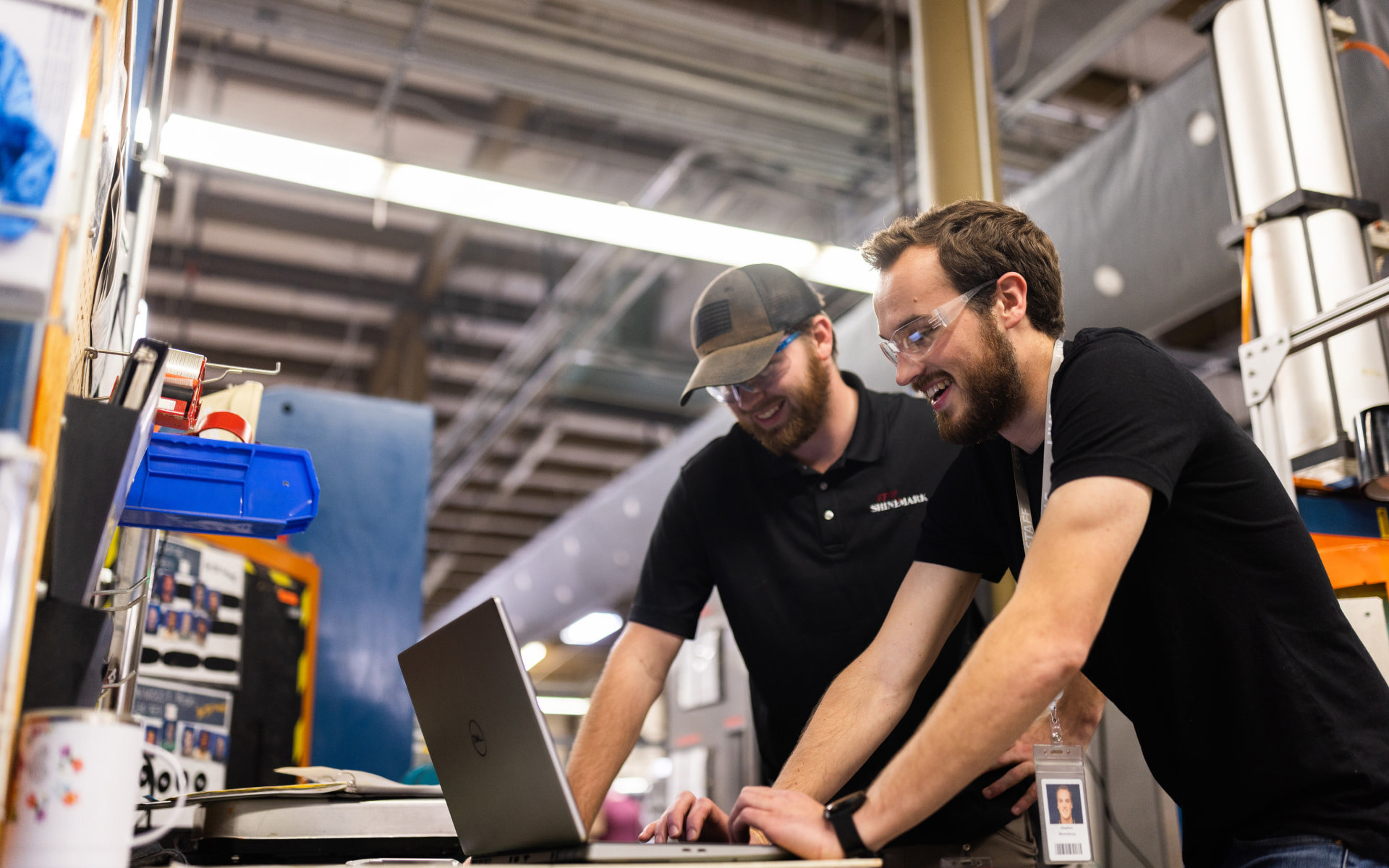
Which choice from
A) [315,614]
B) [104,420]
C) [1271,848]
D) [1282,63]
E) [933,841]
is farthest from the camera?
[315,614]

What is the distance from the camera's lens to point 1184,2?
5027 millimetres

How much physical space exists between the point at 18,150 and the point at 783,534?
1.36 meters

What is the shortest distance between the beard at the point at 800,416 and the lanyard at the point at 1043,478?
53 centimetres

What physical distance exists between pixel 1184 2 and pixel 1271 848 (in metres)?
4.82

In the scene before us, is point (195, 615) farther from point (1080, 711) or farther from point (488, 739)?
point (1080, 711)

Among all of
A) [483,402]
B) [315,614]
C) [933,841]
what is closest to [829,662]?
[933,841]

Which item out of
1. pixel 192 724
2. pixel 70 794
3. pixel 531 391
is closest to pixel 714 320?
pixel 70 794

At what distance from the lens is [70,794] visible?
0.86m

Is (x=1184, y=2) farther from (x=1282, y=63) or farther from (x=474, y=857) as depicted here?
(x=474, y=857)

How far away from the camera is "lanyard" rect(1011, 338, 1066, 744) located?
4.42 ft

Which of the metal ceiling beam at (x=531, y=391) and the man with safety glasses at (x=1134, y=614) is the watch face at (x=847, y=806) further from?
the metal ceiling beam at (x=531, y=391)

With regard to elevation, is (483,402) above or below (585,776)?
above

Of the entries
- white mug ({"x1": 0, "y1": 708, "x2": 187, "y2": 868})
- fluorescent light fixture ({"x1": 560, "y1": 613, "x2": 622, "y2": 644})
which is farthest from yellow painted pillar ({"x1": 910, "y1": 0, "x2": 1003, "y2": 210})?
fluorescent light fixture ({"x1": 560, "y1": 613, "x2": 622, "y2": 644})

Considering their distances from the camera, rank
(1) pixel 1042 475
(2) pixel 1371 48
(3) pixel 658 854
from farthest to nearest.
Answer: (2) pixel 1371 48 < (1) pixel 1042 475 < (3) pixel 658 854
